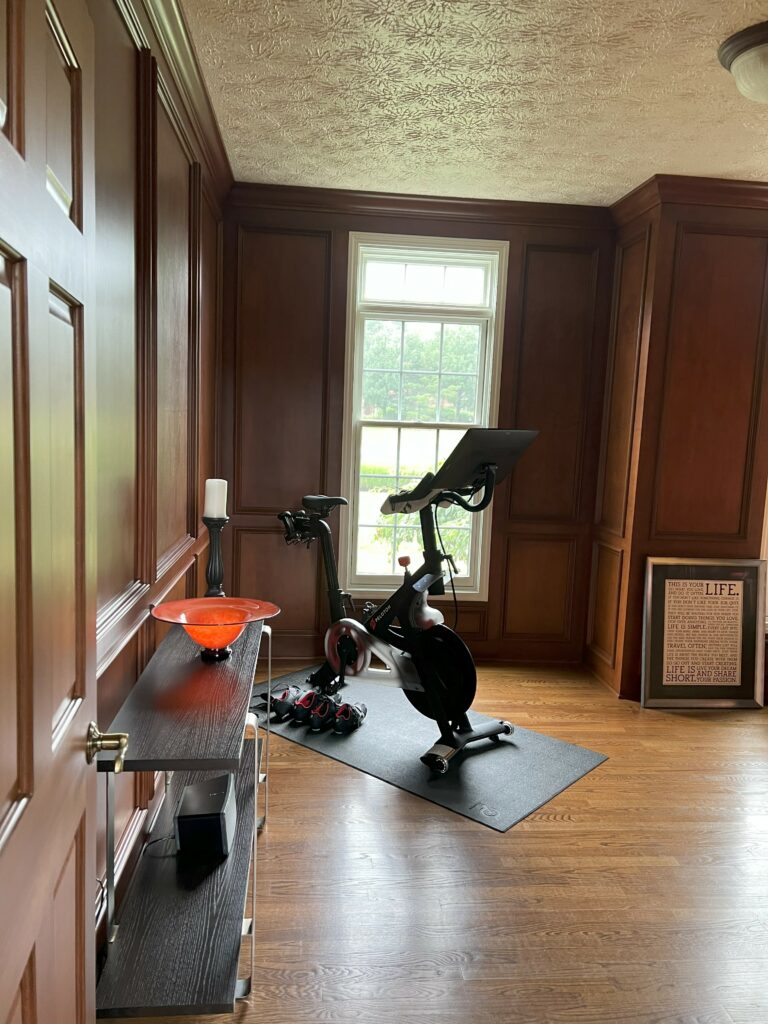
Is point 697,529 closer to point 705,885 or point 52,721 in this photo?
point 705,885

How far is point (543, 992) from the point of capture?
1.97m

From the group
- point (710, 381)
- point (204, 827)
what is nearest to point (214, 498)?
point (204, 827)

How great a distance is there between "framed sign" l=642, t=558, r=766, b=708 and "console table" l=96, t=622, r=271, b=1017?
268 centimetres

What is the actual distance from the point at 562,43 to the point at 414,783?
2860 millimetres

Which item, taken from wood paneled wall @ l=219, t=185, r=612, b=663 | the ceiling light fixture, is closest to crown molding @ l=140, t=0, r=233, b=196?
wood paneled wall @ l=219, t=185, r=612, b=663

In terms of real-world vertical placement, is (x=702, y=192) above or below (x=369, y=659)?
above

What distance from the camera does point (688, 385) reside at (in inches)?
161

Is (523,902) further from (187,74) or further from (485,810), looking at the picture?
(187,74)

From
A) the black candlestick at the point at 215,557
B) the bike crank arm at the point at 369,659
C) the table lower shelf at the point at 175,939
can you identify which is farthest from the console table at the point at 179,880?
the bike crank arm at the point at 369,659

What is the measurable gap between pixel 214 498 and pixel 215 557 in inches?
9.2

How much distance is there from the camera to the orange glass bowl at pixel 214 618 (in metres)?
2.10

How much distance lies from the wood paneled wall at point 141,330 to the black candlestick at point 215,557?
0.14 meters

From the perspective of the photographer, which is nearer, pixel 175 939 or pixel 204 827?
pixel 175 939

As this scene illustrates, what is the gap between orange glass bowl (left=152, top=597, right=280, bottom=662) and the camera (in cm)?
210
